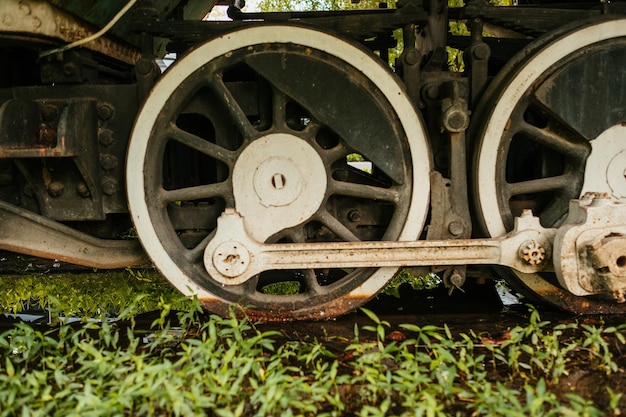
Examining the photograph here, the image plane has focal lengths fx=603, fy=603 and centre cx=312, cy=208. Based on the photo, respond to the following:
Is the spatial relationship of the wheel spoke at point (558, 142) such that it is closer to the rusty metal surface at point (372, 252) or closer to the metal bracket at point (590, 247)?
the metal bracket at point (590, 247)

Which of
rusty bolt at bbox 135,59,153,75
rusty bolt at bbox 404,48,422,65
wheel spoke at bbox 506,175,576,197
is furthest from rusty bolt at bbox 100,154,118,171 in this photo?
wheel spoke at bbox 506,175,576,197

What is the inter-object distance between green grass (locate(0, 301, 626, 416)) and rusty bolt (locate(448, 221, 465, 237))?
0.52m

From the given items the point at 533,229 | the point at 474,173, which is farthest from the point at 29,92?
the point at 533,229

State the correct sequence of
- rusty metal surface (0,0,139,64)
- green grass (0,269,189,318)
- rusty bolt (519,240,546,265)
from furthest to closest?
green grass (0,269,189,318)
rusty bolt (519,240,546,265)
rusty metal surface (0,0,139,64)

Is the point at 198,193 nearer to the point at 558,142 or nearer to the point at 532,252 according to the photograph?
the point at 532,252

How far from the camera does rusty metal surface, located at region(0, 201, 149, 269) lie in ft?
9.12

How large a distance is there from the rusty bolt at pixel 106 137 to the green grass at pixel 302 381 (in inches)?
32.6

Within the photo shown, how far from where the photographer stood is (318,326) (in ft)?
9.20

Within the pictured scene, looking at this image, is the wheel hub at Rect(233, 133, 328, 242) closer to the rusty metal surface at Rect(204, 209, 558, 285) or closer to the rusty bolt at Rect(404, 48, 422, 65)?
the rusty metal surface at Rect(204, 209, 558, 285)

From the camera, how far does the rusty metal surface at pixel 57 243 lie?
2.78 m

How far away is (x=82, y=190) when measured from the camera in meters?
2.89

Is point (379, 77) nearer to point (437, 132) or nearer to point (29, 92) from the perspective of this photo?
point (437, 132)

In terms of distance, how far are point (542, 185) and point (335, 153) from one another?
0.99 meters

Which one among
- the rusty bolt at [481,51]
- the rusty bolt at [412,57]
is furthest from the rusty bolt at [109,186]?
the rusty bolt at [481,51]
